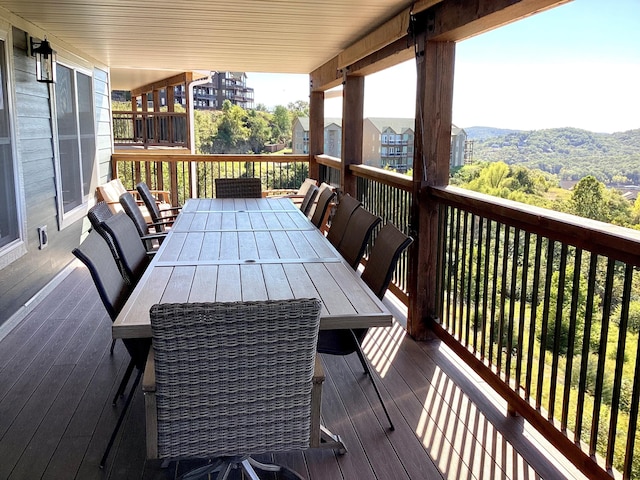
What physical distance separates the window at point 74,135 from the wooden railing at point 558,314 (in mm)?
3770

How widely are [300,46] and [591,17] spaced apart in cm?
300

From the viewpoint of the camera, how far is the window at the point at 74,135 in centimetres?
554

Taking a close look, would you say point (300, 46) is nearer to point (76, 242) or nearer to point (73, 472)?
point (76, 242)

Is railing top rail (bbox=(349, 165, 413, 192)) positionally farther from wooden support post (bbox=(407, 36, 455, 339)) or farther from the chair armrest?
the chair armrest

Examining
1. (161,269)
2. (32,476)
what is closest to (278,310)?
(161,269)

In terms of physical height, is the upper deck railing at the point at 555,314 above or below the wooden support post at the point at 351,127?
below

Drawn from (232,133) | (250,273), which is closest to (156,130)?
(250,273)

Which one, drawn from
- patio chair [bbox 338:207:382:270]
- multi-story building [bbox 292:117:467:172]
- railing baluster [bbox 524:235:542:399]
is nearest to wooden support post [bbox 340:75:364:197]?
multi-story building [bbox 292:117:467:172]

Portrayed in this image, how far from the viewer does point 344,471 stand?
2305 mm

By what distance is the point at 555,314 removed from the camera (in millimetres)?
2533

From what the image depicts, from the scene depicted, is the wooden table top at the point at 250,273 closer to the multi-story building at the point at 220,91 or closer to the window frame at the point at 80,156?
the window frame at the point at 80,156

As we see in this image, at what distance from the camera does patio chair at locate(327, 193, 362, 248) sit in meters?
3.46

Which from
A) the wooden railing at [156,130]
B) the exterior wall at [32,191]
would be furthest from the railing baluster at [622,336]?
the wooden railing at [156,130]

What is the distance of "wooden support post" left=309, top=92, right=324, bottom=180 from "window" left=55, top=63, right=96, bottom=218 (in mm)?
2700
